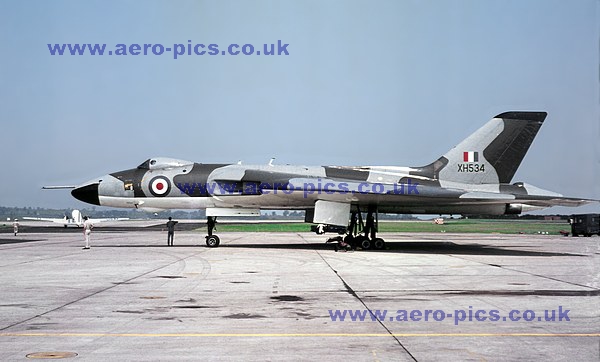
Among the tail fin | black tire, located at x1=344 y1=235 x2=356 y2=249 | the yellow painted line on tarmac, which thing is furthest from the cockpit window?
the yellow painted line on tarmac

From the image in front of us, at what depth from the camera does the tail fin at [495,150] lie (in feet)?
84.4

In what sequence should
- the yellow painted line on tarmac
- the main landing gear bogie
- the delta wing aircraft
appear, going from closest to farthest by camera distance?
the yellow painted line on tarmac → the delta wing aircraft → the main landing gear bogie

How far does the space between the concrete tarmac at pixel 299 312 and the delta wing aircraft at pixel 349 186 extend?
22.3 feet

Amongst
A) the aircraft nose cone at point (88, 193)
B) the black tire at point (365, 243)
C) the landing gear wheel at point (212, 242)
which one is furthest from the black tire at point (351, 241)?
the aircraft nose cone at point (88, 193)

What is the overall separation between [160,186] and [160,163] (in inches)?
46.7

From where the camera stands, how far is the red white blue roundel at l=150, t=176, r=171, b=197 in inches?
1060

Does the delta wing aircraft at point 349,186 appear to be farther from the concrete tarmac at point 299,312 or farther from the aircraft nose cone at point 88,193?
the concrete tarmac at point 299,312

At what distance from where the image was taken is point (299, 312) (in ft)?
33.1

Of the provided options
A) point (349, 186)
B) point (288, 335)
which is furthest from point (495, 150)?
point (288, 335)

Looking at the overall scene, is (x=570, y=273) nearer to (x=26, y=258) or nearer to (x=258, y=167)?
(x=258, y=167)

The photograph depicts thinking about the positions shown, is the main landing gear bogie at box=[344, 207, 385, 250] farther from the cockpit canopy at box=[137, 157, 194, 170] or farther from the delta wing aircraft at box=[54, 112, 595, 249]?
the cockpit canopy at box=[137, 157, 194, 170]

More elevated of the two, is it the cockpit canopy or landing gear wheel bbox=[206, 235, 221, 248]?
the cockpit canopy

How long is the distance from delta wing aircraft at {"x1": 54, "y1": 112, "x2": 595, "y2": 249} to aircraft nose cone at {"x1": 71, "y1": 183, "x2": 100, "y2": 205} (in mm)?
45

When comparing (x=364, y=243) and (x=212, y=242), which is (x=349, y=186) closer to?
(x=364, y=243)
